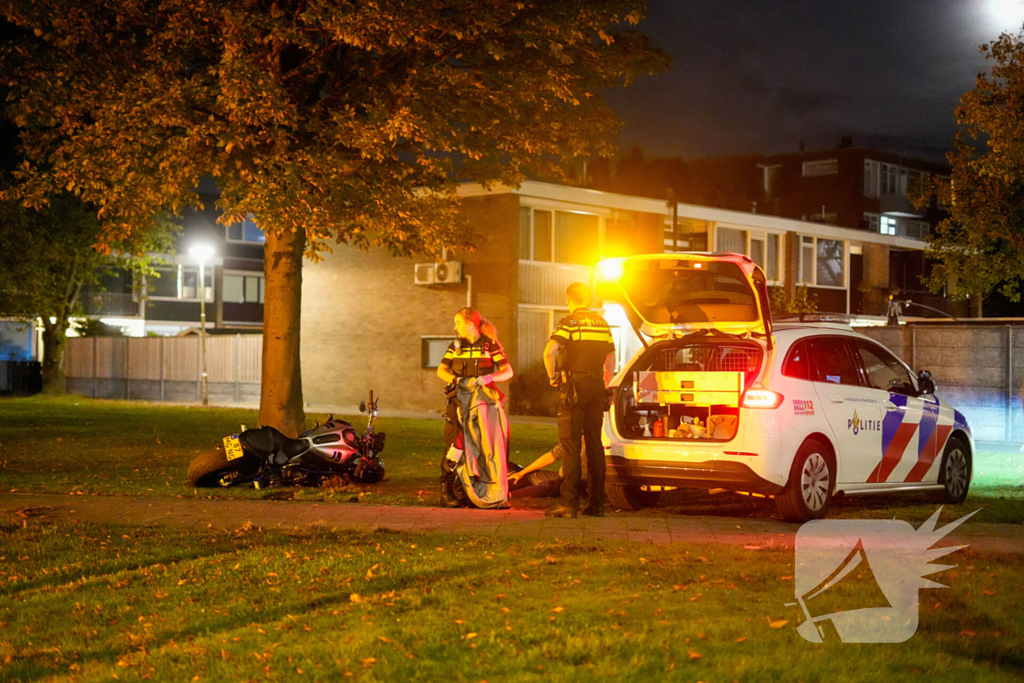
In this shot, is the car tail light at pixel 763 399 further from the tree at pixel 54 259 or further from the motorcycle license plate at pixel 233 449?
the tree at pixel 54 259

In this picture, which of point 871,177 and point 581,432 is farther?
point 871,177

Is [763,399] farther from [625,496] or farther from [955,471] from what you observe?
[955,471]

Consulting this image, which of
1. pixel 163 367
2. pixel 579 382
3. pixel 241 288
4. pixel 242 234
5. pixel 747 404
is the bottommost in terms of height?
pixel 163 367

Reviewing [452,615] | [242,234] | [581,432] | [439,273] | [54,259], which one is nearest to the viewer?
[452,615]

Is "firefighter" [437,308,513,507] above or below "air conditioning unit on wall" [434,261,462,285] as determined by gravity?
below

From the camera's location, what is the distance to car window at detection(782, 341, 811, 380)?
9484 millimetres

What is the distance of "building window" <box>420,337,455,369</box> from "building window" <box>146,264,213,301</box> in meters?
30.5

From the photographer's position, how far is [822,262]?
131ft

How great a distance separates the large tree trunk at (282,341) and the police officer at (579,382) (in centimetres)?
757

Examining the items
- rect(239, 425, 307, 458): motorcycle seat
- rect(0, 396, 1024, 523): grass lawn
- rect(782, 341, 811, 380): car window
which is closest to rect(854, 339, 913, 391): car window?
rect(782, 341, 811, 380): car window

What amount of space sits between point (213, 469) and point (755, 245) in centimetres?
2832

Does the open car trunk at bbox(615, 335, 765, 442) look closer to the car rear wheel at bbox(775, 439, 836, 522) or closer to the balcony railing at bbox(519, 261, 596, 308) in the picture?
the car rear wheel at bbox(775, 439, 836, 522)

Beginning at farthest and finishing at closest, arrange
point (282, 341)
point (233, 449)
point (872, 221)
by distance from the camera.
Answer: point (872, 221) → point (282, 341) → point (233, 449)

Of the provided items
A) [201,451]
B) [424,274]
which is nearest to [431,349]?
[424,274]
